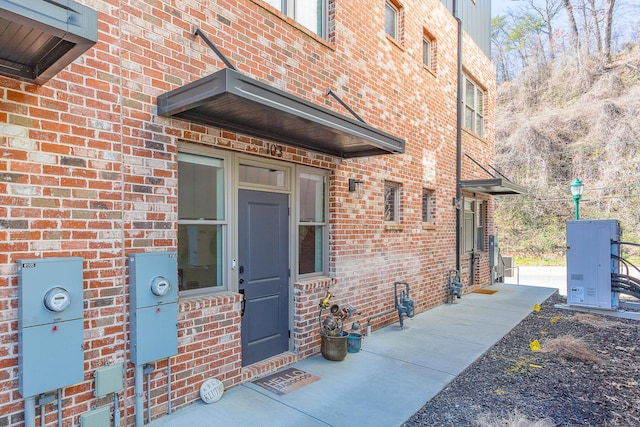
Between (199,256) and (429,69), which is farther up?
(429,69)

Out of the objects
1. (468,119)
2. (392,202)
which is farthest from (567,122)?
(392,202)

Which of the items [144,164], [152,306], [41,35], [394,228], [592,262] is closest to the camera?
[41,35]

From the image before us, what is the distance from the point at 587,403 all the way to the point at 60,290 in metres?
4.87

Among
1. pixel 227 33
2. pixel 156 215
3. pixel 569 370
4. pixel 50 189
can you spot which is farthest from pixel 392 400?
pixel 227 33

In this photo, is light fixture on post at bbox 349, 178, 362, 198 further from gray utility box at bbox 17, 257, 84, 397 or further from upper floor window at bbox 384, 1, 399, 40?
gray utility box at bbox 17, 257, 84, 397

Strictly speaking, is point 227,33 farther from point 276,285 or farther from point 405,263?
point 405,263

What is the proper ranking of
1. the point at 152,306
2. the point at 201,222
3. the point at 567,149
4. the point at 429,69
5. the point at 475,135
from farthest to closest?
1. the point at 567,149
2. the point at 475,135
3. the point at 429,69
4. the point at 201,222
5. the point at 152,306

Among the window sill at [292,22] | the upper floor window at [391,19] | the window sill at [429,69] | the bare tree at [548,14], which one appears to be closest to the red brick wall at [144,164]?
the window sill at [292,22]

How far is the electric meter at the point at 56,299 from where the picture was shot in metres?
2.54

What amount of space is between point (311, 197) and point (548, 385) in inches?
142

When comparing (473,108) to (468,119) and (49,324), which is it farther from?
(49,324)

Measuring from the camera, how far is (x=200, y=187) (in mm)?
3908

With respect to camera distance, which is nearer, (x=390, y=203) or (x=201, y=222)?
(x=201, y=222)

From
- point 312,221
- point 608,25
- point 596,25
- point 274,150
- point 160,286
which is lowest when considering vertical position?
point 160,286
